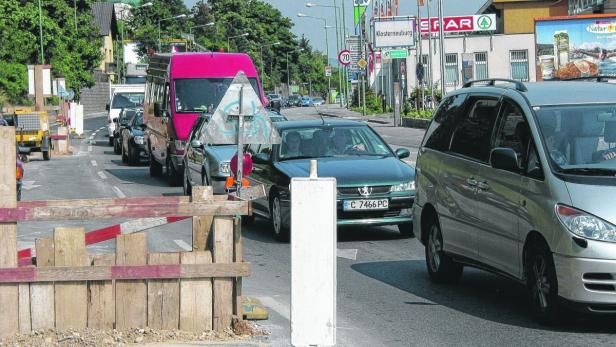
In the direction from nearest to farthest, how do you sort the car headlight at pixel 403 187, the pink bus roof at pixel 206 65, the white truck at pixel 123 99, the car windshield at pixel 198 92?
the car headlight at pixel 403 187, the car windshield at pixel 198 92, the pink bus roof at pixel 206 65, the white truck at pixel 123 99

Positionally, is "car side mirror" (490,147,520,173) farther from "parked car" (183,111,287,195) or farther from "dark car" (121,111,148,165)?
"dark car" (121,111,148,165)

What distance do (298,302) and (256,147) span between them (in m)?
10.8

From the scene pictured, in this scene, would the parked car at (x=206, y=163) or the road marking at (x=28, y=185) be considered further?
the road marking at (x=28, y=185)

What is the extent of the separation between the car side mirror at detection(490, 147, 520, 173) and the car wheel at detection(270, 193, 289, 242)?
238 inches

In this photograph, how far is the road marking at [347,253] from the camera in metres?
13.4

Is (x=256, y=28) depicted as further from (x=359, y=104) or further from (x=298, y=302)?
(x=298, y=302)

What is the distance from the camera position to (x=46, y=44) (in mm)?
79125

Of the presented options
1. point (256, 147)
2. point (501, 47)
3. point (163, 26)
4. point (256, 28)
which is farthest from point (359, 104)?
point (256, 147)

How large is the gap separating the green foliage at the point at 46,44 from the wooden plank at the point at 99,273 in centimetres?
6416

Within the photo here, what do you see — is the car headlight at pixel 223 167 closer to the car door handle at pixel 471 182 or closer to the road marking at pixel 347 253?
the road marking at pixel 347 253

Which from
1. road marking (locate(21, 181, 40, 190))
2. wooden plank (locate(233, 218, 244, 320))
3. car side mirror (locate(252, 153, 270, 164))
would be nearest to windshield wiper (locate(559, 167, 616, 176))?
wooden plank (locate(233, 218, 244, 320))

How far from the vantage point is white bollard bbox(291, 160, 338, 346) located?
6.52 meters

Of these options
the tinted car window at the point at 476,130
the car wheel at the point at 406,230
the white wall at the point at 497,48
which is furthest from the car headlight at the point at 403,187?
the white wall at the point at 497,48

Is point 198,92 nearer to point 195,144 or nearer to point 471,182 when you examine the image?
point 195,144
